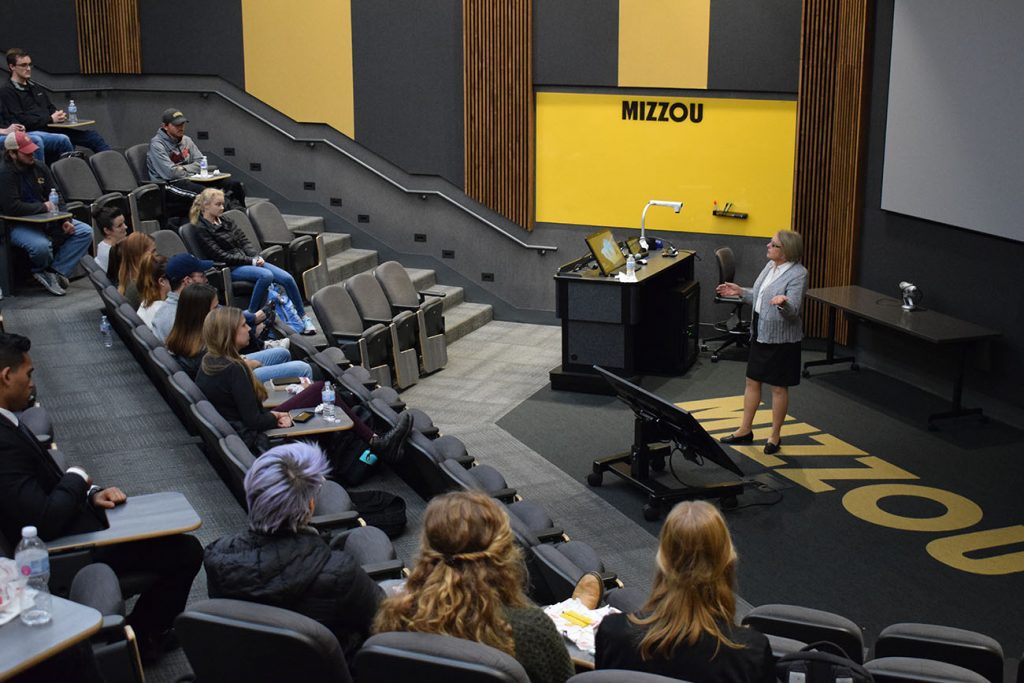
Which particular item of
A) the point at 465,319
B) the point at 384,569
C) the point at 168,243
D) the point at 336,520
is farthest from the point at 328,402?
the point at 465,319

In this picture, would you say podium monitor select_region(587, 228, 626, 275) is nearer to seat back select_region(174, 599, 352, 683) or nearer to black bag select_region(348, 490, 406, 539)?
black bag select_region(348, 490, 406, 539)

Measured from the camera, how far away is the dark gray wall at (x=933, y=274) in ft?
27.3

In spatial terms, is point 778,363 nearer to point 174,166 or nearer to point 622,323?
point 622,323

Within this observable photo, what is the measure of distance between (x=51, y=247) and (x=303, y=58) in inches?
147

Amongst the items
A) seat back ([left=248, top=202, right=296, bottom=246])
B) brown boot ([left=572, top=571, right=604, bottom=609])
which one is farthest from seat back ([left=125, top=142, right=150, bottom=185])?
brown boot ([left=572, top=571, right=604, bottom=609])

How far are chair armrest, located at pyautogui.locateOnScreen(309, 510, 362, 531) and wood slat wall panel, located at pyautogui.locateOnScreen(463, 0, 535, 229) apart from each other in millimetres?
6655

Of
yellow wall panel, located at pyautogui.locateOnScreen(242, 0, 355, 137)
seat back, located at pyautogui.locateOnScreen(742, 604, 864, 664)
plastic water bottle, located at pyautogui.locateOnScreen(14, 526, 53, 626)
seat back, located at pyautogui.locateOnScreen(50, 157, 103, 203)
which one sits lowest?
seat back, located at pyautogui.locateOnScreen(742, 604, 864, 664)

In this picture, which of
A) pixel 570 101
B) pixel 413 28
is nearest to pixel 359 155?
pixel 413 28

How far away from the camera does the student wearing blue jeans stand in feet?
28.3

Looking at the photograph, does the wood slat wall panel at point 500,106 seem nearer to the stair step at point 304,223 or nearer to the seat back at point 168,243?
the stair step at point 304,223

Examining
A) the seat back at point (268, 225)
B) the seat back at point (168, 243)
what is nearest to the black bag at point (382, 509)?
the seat back at point (168, 243)

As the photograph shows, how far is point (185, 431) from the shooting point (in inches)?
252

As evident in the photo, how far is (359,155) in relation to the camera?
11.7 m

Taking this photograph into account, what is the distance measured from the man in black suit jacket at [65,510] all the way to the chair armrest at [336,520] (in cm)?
58
